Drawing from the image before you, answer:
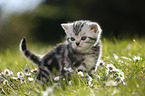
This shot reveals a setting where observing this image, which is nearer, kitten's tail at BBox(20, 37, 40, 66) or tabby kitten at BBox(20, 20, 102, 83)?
tabby kitten at BBox(20, 20, 102, 83)

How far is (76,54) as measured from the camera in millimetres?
3008

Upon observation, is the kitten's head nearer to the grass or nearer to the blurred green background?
the grass

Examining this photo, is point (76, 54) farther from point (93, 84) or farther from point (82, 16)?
point (82, 16)

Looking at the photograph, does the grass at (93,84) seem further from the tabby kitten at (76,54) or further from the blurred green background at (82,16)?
the blurred green background at (82,16)

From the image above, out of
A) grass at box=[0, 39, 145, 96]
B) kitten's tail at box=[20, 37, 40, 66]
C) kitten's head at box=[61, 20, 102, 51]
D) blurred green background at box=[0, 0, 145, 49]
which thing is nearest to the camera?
grass at box=[0, 39, 145, 96]

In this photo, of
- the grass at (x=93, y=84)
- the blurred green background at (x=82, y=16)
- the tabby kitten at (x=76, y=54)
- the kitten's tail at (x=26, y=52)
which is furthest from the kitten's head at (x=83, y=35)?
the blurred green background at (x=82, y=16)

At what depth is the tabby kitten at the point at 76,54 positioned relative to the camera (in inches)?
115

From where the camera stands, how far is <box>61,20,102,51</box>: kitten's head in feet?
9.56

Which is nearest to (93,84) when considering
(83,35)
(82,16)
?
(83,35)

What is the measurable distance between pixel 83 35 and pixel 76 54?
303 mm

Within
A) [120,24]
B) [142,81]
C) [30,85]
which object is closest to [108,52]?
[142,81]

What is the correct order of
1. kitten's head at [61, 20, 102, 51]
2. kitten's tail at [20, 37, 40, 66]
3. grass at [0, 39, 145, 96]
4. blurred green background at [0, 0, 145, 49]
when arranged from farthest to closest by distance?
1. blurred green background at [0, 0, 145, 49]
2. kitten's tail at [20, 37, 40, 66]
3. kitten's head at [61, 20, 102, 51]
4. grass at [0, 39, 145, 96]

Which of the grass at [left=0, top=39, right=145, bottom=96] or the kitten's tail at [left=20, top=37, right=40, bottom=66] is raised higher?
the kitten's tail at [left=20, top=37, right=40, bottom=66]

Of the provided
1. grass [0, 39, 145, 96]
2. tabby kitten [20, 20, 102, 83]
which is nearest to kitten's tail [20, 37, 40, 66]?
tabby kitten [20, 20, 102, 83]
